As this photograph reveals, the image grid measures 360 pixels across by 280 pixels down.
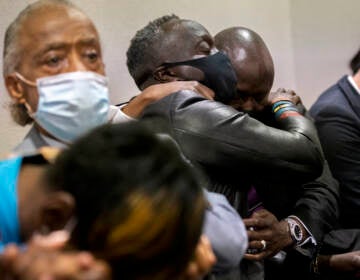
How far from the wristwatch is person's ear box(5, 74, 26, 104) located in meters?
0.86

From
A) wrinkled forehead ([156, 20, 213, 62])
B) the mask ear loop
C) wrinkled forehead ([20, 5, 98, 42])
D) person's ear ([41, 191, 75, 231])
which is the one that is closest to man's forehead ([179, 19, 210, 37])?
wrinkled forehead ([156, 20, 213, 62])

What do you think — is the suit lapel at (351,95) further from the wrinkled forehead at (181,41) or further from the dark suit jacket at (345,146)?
the wrinkled forehead at (181,41)

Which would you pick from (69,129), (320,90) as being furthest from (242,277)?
(320,90)

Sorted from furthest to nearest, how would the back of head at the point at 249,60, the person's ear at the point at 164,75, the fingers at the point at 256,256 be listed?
the back of head at the point at 249,60 < the person's ear at the point at 164,75 < the fingers at the point at 256,256

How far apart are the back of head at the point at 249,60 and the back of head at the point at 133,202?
95cm

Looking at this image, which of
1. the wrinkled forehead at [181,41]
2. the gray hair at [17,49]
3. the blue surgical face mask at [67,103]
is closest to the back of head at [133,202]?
the blue surgical face mask at [67,103]

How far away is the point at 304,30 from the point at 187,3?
0.92 meters

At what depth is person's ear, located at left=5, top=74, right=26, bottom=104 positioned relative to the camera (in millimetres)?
1050

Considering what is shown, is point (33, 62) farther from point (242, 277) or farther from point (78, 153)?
point (242, 277)

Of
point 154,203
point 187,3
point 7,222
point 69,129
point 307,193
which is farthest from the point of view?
point 187,3

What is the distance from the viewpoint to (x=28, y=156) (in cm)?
81

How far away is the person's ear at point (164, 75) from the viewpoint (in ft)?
4.67

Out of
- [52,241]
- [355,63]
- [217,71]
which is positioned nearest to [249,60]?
[217,71]

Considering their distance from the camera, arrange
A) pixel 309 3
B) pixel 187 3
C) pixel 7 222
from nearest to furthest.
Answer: pixel 7 222, pixel 187 3, pixel 309 3
